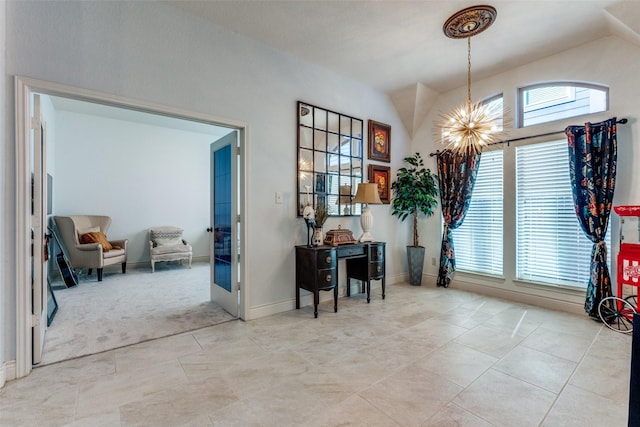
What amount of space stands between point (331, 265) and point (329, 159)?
140 cm

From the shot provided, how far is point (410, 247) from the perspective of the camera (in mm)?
4613

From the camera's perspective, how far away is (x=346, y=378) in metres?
2.00

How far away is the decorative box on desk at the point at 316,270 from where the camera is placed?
320 centimetres

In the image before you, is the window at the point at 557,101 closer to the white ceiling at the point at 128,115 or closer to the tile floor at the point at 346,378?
the tile floor at the point at 346,378

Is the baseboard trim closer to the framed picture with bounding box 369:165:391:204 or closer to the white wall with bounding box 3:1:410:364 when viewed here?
the framed picture with bounding box 369:165:391:204

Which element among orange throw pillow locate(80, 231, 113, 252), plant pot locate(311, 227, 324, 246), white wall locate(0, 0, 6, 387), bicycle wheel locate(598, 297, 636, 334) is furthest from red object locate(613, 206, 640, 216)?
orange throw pillow locate(80, 231, 113, 252)

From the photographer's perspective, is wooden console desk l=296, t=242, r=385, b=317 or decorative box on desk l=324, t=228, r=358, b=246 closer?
wooden console desk l=296, t=242, r=385, b=317

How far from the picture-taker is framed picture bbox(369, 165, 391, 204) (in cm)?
433

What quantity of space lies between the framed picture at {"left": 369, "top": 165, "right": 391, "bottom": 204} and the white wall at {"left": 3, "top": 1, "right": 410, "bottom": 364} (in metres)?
0.69

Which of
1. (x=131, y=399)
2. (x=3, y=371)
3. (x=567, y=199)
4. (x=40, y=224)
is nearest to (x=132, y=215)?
(x=40, y=224)

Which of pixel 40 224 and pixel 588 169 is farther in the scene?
pixel 588 169

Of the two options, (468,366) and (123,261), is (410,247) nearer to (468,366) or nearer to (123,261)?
(468,366)

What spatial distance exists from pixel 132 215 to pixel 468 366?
6.38 m

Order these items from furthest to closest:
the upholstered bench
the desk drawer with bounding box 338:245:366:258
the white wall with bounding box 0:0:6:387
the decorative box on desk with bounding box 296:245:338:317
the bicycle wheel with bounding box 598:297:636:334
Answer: the upholstered bench → the desk drawer with bounding box 338:245:366:258 → the decorative box on desk with bounding box 296:245:338:317 → the bicycle wheel with bounding box 598:297:636:334 → the white wall with bounding box 0:0:6:387
